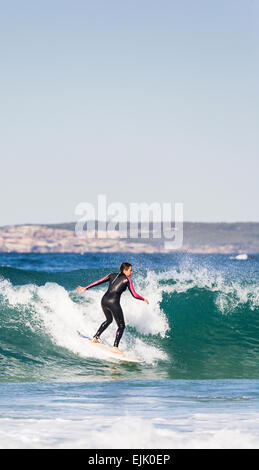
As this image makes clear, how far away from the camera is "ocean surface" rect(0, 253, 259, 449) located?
606cm

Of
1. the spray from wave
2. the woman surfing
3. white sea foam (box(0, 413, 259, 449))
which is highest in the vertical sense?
the woman surfing

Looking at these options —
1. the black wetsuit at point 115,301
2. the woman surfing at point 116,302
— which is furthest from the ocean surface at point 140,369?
the black wetsuit at point 115,301

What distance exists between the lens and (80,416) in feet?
22.3

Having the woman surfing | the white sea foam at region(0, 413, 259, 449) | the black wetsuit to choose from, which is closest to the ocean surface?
the white sea foam at region(0, 413, 259, 449)

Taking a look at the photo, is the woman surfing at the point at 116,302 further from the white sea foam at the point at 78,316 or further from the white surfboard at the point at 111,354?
the white sea foam at the point at 78,316

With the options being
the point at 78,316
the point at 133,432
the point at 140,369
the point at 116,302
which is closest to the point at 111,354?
the point at 140,369

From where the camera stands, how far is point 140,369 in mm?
11266

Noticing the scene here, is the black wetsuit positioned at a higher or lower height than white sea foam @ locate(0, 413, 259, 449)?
higher

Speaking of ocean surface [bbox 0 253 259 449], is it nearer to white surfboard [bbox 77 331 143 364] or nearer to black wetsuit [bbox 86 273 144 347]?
white surfboard [bbox 77 331 143 364]

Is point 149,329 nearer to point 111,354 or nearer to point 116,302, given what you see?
point 111,354

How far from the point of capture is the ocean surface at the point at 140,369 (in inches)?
239

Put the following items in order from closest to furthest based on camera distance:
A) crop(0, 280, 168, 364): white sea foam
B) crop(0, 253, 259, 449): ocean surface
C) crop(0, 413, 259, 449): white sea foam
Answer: crop(0, 413, 259, 449): white sea foam, crop(0, 253, 259, 449): ocean surface, crop(0, 280, 168, 364): white sea foam
